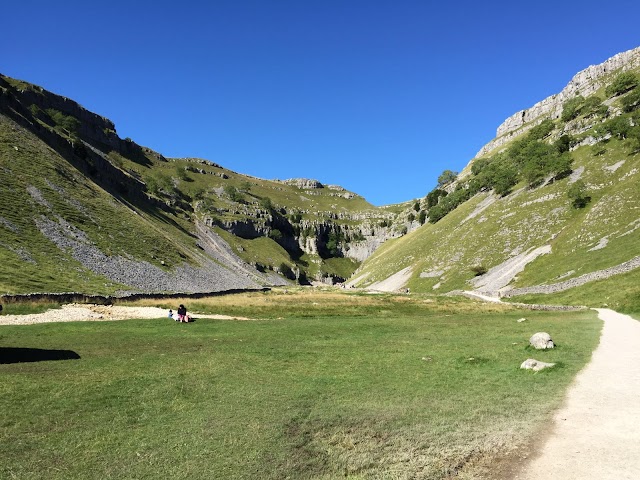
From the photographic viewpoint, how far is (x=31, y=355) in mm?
21781

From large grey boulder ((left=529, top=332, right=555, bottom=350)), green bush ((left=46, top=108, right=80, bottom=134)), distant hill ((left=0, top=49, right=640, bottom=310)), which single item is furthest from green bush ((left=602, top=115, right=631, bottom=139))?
green bush ((left=46, top=108, right=80, bottom=134))

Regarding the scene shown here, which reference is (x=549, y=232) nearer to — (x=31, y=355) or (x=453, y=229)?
(x=453, y=229)

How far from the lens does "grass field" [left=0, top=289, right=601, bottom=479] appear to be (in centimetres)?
1006

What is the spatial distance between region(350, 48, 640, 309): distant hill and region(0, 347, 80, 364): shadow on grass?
59.0 metres

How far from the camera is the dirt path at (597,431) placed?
9578mm

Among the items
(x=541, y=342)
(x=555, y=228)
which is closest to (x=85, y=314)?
(x=541, y=342)

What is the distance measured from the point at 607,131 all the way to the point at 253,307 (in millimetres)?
121575

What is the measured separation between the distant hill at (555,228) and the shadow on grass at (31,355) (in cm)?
5904

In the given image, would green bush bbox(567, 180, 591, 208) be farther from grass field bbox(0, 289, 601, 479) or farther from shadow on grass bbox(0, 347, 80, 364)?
shadow on grass bbox(0, 347, 80, 364)

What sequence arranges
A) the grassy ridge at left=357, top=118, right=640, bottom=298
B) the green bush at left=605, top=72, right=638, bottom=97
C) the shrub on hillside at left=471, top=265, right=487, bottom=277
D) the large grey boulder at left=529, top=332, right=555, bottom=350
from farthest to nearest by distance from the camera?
1. the green bush at left=605, top=72, right=638, bottom=97
2. the shrub on hillside at left=471, top=265, right=487, bottom=277
3. the grassy ridge at left=357, top=118, right=640, bottom=298
4. the large grey boulder at left=529, top=332, right=555, bottom=350

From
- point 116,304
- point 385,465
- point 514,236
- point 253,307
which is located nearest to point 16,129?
point 116,304

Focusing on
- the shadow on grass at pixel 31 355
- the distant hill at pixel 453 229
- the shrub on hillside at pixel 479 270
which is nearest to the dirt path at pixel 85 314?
the distant hill at pixel 453 229

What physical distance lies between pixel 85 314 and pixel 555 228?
331 ft

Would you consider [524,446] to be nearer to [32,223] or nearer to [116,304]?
[116,304]
